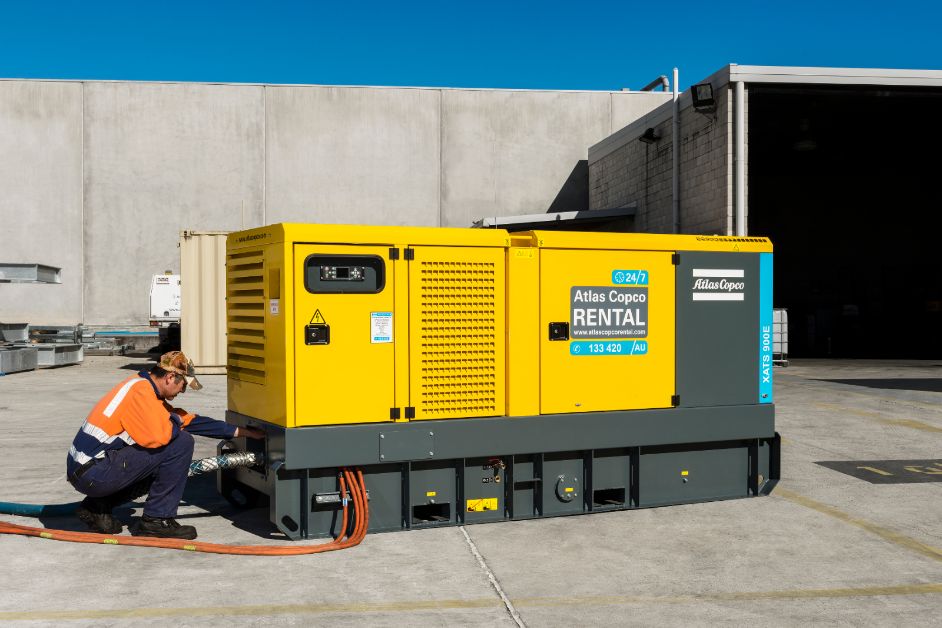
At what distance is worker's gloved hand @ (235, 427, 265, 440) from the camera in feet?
21.3

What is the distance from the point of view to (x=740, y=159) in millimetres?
17547

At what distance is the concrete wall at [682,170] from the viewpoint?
1777 centimetres

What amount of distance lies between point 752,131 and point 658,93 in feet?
17.1

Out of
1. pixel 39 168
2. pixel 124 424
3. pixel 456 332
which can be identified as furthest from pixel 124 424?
pixel 39 168

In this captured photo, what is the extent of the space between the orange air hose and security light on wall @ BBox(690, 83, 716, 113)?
45.2 ft

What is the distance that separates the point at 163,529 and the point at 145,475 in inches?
15.3

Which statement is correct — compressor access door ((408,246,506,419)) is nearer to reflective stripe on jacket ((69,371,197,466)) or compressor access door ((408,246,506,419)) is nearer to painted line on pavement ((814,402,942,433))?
reflective stripe on jacket ((69,371,197,466))

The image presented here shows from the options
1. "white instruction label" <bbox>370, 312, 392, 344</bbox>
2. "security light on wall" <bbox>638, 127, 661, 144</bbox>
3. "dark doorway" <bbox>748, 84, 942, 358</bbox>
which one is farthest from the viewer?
"dark doorway" <bbox>748, 84, 942, 358</bbox>

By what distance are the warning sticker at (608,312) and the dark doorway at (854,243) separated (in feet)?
77.9

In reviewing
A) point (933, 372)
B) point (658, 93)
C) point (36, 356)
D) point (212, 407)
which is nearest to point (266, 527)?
point (212, 407)

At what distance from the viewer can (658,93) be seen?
29.8 metres

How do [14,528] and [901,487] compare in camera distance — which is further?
[901,487]

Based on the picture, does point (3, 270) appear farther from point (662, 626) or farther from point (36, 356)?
point (662, 626)

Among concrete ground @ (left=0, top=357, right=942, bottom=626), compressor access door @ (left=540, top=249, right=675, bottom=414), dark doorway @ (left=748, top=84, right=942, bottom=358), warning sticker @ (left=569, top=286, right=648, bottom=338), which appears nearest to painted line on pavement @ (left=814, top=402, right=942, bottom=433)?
concrete ground @ (left=0, top=357, right=942, bottom=626)
